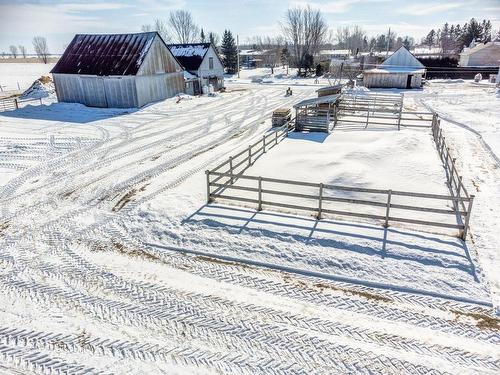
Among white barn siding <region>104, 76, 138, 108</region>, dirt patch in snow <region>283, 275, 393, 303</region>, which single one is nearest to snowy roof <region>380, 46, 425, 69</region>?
white barn siding <region>104, 76, 138, 108</region>

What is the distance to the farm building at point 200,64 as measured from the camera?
39812mm

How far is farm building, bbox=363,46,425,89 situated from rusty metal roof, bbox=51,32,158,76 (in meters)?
26.7

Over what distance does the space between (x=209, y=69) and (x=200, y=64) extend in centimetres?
221

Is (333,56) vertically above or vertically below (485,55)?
above

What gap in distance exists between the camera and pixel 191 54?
41906 millimetres

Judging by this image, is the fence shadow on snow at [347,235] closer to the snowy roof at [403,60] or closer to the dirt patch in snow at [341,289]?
the dirt patch in snow at [341,289]

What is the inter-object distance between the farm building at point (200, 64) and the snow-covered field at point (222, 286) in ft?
91.8

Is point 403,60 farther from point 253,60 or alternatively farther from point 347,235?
point 253,60

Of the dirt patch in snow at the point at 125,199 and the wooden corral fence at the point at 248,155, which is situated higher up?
the wooden corral fence at the point at 248,155

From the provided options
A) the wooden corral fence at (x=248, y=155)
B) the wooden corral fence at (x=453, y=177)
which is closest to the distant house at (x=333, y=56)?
the wooden corral fence at (x=453, y=177)

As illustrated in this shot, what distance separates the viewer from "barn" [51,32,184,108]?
2905 cm

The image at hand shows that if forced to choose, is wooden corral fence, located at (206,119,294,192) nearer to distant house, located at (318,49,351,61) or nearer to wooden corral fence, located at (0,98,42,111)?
wooden corral fence, located at (0,98,42,111)

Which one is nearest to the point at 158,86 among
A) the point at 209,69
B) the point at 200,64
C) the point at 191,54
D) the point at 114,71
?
the point at 114,71

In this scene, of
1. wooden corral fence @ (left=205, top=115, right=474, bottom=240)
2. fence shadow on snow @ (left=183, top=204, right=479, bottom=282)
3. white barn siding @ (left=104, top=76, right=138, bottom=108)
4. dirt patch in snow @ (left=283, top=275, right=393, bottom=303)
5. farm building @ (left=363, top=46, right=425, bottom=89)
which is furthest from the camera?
farm building @ (left=363, top=46, right=425, bottom=89)
